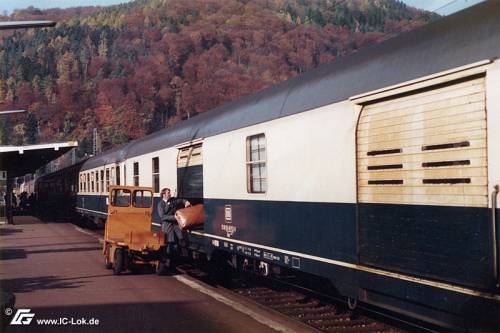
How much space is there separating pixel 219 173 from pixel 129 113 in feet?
168

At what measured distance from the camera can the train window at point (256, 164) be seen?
787cm

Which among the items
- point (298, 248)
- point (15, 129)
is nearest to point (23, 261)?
point (298, 248)

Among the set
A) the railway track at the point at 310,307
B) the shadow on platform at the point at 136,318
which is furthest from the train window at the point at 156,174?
the shadow on platform at the point at 136,318

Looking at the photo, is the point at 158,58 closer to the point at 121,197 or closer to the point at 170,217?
the point at 121,197

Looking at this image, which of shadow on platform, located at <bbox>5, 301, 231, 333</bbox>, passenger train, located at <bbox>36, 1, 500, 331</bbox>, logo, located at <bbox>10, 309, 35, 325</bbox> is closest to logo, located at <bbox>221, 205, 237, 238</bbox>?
passenger train, located at <bbox>36, 1, 500, 331</bbox>

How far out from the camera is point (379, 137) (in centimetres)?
516

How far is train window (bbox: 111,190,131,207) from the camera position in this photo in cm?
1288

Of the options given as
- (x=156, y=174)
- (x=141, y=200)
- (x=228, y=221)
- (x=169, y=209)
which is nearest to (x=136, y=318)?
(x=228, y=221)

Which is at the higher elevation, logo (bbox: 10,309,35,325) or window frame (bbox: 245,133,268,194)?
window frame (bbox: 245,133,268,194)

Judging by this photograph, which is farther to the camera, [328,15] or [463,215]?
[328,15]

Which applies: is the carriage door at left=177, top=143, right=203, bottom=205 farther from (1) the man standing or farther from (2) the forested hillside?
(2) the forested hillside

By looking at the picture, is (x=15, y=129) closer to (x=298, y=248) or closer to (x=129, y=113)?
(x=129, y=113)

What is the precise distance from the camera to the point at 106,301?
865cm

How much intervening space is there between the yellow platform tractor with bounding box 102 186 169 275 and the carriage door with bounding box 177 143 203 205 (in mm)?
968
